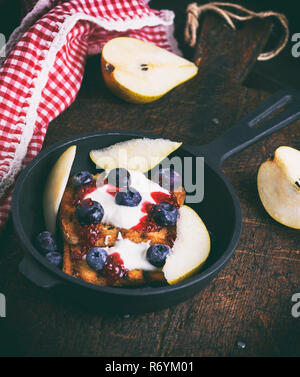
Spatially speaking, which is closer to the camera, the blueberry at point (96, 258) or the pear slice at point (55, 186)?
the blueberry at point (96, 258)

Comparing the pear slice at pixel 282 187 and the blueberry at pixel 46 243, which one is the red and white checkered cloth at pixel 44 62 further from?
the pear slice at pixel 282 187

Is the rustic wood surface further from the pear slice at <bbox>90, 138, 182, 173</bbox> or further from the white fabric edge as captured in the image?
the pear slice at <bbox>90, 138, 182, 173</bbox>

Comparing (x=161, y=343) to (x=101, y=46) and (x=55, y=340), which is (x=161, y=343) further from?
(x=101, y=46)

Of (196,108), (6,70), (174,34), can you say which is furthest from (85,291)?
(174,34)

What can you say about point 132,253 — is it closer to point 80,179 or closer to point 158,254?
point 158,254

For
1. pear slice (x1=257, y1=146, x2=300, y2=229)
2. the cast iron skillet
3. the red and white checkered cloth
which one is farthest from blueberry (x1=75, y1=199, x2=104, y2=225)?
pear slice (x1=257, y1=146, x2=300, y2=229)

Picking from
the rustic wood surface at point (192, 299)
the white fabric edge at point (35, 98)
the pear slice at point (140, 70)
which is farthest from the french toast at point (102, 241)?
the pear slice at point (140, 70)
